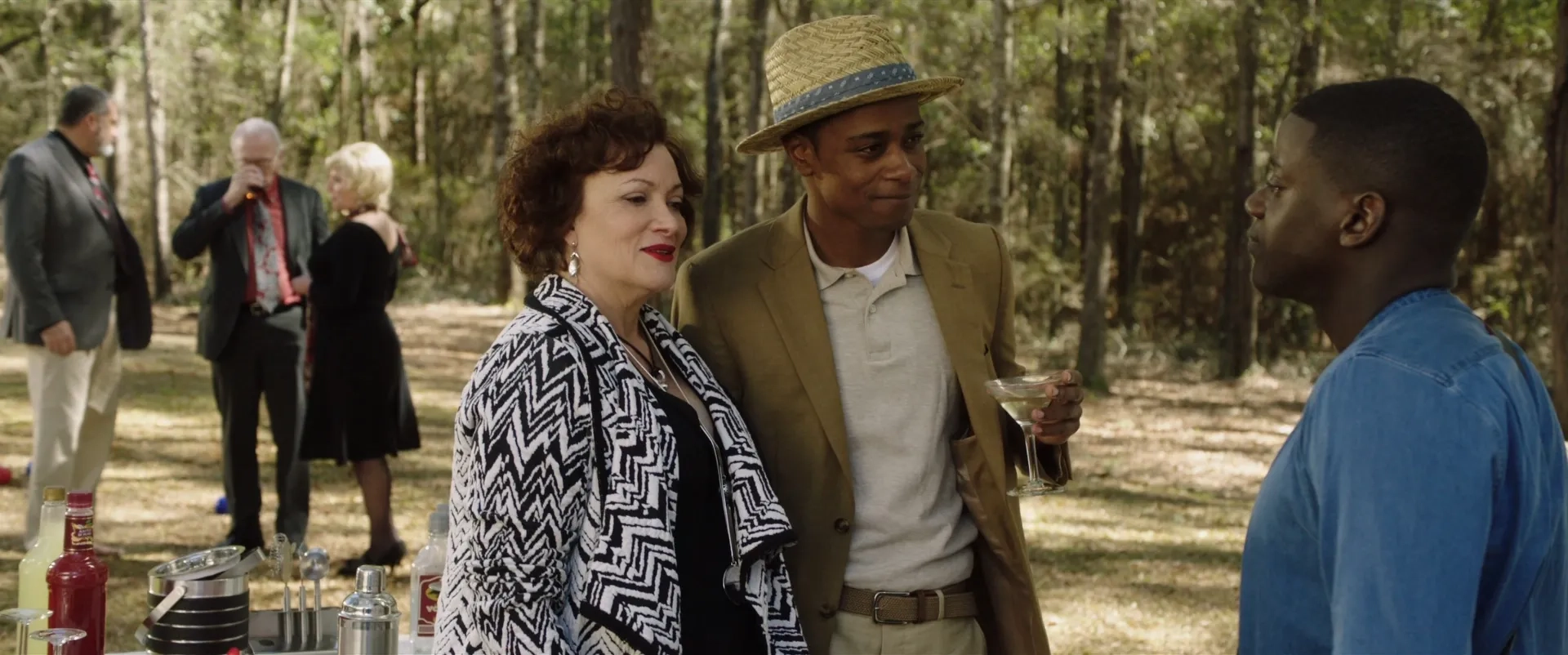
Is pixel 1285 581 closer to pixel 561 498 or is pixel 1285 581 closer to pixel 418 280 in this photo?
pixel 561 498

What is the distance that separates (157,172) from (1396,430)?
29.9 meters

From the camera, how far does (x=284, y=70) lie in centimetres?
3303

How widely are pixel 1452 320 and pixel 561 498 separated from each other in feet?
5.06

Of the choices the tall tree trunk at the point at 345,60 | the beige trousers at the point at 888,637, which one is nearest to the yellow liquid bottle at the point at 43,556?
the beige trousers at the point at 888,637

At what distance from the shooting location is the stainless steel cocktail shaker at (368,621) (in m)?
3.42

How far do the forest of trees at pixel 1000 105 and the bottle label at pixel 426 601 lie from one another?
29.3 feet

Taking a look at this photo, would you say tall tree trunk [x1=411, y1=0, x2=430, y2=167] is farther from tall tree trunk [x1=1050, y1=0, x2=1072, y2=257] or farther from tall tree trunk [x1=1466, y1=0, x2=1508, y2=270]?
tall tree trunk [x1=1466, y1=0, x2=1508, y2=270]

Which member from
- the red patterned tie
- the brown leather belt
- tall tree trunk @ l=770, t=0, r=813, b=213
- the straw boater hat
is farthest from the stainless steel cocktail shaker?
tall tree trunk @ l=770, t=0, r=813, b=213

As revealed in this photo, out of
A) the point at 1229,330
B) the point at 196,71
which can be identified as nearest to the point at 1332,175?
the point at 1229,330

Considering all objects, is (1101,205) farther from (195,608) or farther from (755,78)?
(195,608)

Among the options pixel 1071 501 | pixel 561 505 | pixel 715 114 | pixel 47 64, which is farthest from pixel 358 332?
pixel 47 64

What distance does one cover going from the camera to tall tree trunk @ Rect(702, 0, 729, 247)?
26.6 m

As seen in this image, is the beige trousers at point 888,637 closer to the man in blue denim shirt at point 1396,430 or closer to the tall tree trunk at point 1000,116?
the man in blue denim shirt at point 1396,430

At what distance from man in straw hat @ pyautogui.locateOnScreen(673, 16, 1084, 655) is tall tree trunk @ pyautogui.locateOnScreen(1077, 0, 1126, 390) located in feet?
48.3
